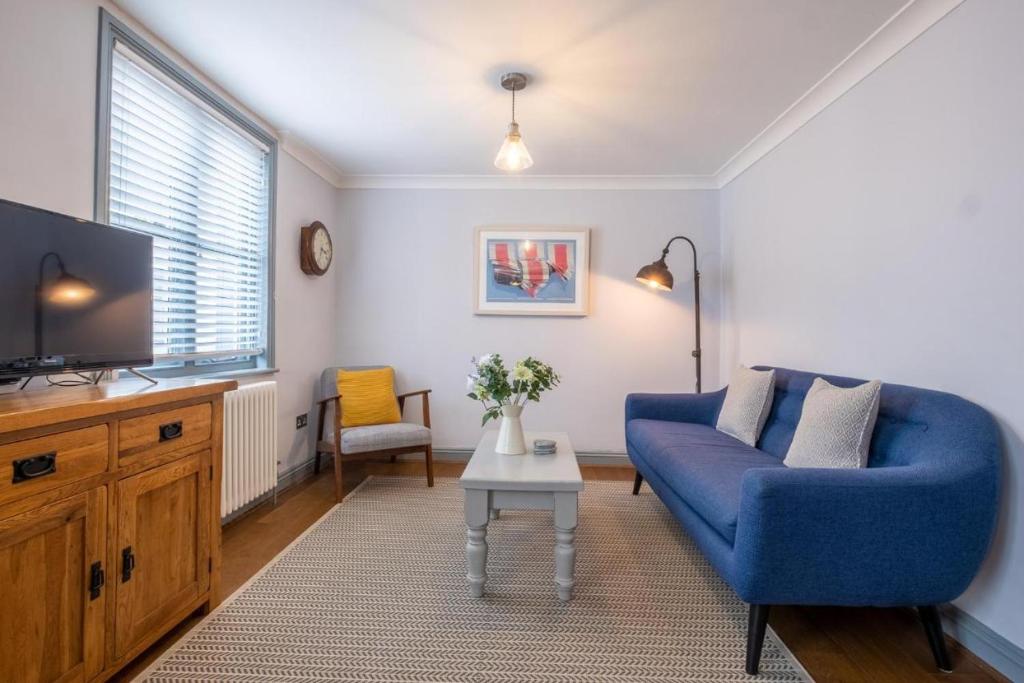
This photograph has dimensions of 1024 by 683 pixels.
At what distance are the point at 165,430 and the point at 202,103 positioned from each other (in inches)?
71.9

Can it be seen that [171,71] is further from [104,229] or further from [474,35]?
[474,35]

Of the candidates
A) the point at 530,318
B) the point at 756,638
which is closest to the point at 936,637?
the point at 756,638

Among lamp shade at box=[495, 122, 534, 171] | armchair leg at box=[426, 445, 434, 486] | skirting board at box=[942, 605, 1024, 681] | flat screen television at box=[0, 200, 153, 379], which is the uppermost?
lamp shade at box=[495, 122, 534, 171]

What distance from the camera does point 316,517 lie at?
273 cm

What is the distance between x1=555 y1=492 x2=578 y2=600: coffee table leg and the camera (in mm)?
1895

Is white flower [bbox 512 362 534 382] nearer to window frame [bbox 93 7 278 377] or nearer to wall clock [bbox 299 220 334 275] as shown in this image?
window frame [bbox 93 7 278 377]

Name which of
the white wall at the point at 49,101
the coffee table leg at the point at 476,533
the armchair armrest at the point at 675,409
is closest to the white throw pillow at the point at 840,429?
the armchair armrest at the point at 675,409

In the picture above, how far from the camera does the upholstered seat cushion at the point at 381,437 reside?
3.01 m

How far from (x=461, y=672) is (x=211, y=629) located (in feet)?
3.09

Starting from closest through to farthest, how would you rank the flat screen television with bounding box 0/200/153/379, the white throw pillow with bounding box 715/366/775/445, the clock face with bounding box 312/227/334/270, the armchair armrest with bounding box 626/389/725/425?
1. the flat screen television with bounding box 0/200/153/379
2. the white throw pillow with bounding box 715/366/775/445
3. the armchair armrest with bounding box 626/389/725/425
4. the clock face with bounding box 312/227/334/270

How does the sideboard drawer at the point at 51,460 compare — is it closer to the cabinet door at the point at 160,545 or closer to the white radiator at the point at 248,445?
the cabinet door at the point at 160,545

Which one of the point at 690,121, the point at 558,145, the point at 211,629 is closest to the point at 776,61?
the point at 690,121

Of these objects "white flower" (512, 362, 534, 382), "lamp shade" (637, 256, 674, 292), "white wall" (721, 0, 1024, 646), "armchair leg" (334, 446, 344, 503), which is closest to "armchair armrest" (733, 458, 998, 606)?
"white wall" (721, 0, 1024, 646)

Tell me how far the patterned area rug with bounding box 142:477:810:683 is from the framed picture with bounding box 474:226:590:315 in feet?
5.99
